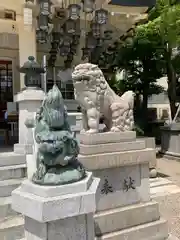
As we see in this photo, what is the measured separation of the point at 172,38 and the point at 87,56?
3.44 meters

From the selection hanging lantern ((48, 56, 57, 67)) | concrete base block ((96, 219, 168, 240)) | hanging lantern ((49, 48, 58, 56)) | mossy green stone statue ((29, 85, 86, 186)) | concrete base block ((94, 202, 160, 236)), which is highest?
hanging lantern ((49, 48, 58, 56))

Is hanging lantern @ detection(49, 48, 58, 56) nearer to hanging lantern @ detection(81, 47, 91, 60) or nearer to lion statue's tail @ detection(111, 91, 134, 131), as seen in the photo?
hanging lantern @ detection(81, 47, 91, 60)

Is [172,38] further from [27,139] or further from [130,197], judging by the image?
[130,197]

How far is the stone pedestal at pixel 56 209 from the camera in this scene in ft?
7.60

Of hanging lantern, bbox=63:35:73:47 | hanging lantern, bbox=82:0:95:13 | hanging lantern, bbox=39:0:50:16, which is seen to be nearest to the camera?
hanging lantern, bbox=39:0:50:16

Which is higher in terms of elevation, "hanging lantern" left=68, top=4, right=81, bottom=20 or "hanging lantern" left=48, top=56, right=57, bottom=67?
"hanging lantern" left=68, top=4, right=81, bottom=20

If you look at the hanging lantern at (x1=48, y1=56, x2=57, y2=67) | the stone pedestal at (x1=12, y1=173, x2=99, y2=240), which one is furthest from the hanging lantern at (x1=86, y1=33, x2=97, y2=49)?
the stone pedestal at (x1=12, y1=173, x2=99, y2=240)

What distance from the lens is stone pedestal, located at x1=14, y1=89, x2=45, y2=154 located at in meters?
5.79

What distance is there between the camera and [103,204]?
376cm

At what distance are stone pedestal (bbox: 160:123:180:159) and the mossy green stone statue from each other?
8063mm

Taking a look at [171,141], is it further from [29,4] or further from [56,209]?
[56,209]

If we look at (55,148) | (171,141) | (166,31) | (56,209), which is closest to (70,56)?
(166,31)

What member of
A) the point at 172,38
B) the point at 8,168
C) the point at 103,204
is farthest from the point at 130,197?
the point at 172,38

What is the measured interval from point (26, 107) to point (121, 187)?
2.94 meters
